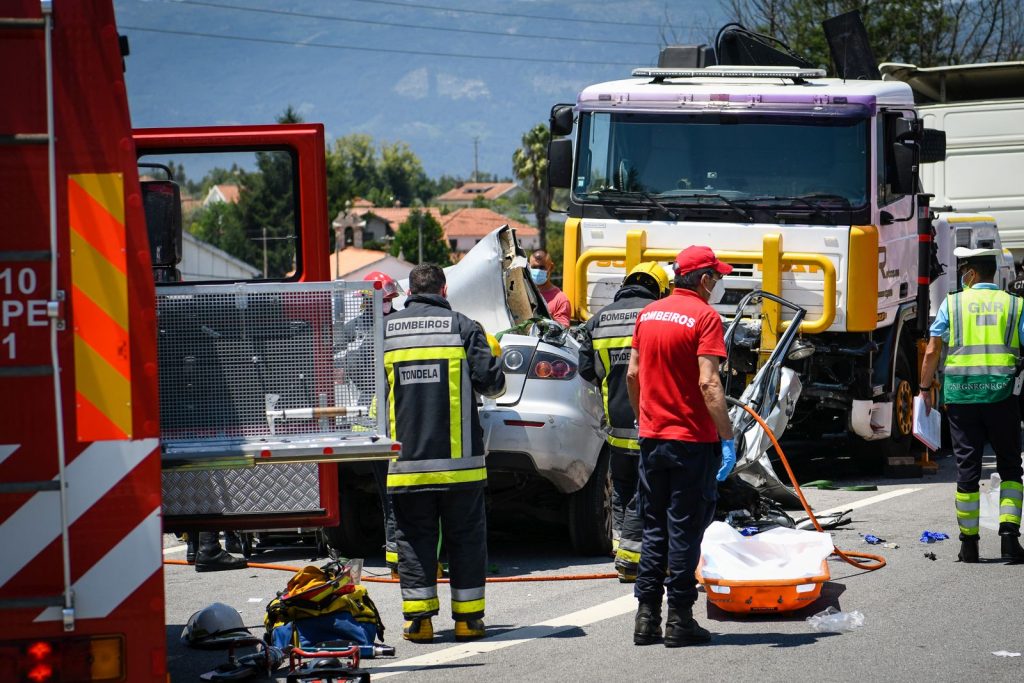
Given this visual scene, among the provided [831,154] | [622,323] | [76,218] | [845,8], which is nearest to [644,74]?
[831,154]

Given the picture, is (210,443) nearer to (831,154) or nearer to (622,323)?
(622,323)

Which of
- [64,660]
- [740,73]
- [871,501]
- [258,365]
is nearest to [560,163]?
[740,73]

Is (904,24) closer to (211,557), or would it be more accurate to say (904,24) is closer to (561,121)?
(561,121)

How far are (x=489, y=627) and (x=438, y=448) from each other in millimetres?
1058

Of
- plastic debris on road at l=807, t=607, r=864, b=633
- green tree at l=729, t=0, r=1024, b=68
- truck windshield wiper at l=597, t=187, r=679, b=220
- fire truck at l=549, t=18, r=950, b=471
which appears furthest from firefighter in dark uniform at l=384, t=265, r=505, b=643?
green tree at l=729, t=0, r=1024, b=68

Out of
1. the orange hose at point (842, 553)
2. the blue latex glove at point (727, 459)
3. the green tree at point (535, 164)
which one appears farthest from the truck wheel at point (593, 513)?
the green tree at point (535, 164)

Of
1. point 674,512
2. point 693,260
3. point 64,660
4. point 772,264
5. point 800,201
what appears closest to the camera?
point 64,660

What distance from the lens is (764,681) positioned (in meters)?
6.22

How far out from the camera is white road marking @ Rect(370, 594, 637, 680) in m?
6.69

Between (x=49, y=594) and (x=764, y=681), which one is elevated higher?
(x=49, y=594)

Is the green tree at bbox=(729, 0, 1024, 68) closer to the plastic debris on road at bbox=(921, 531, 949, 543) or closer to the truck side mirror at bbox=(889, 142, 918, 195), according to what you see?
the truck side mirror at bbox=(889, 142, 918, 195)

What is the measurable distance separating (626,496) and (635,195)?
442 centimetres

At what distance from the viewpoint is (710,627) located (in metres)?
7.35

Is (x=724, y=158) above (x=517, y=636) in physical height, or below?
above
